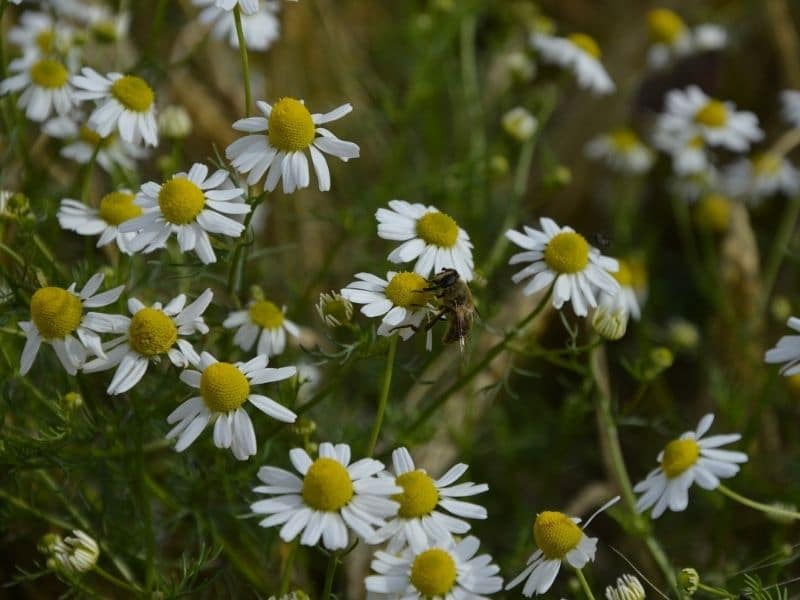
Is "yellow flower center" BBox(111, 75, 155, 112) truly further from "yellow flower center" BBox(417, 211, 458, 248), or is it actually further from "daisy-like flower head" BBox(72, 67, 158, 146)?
"yellow flower center" BBox(417, 211, 458, 248)

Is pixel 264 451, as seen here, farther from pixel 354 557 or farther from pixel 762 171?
pixel 762 171

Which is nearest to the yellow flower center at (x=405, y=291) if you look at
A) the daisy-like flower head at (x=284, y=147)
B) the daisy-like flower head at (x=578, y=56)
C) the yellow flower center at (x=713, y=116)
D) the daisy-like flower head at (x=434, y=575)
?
Result: the daisy-like flower head at (x=284, y=147)

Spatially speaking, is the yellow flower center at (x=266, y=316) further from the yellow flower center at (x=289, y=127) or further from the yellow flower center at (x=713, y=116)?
the yellow flower center at (x=713, y=116)

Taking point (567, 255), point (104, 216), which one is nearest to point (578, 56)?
point (567, 255)

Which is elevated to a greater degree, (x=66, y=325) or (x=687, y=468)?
(x=66, y=325)

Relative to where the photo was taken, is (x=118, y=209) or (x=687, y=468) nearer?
(x=687, y=468)

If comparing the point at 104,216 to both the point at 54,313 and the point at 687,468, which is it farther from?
the point at 687,468
